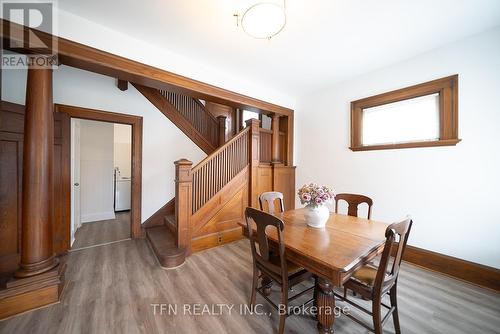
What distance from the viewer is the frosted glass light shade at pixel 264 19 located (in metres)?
1.54

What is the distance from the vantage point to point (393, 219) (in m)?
2.77

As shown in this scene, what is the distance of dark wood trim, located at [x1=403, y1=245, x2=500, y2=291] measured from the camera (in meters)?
2.02

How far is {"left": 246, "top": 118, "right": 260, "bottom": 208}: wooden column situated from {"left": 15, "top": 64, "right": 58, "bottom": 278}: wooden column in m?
2.66

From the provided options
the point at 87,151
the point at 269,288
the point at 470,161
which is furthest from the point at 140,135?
the point at 470,161

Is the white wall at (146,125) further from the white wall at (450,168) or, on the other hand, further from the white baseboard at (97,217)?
the white wall at (450,168)

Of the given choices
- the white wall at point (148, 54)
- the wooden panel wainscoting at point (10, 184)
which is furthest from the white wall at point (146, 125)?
the white wall at point (148, 54)

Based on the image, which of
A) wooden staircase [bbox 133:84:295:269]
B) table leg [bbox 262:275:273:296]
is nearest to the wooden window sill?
wooden staircase [bbox 133:84:295:269]

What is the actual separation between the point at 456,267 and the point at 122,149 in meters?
7.45

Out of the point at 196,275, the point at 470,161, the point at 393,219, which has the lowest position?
the point at 196,275

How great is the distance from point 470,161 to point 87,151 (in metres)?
6.76

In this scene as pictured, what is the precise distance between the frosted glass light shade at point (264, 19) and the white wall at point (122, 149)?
5.23 metres

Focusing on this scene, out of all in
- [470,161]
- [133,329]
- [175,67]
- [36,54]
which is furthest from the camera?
[175,67]

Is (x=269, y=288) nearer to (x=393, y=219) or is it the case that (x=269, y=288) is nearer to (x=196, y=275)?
(x=196, y=275)

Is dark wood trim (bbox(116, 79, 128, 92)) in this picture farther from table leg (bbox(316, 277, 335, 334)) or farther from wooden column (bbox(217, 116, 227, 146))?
Answer: table leg (bbox(316, 277, 335, 334))
